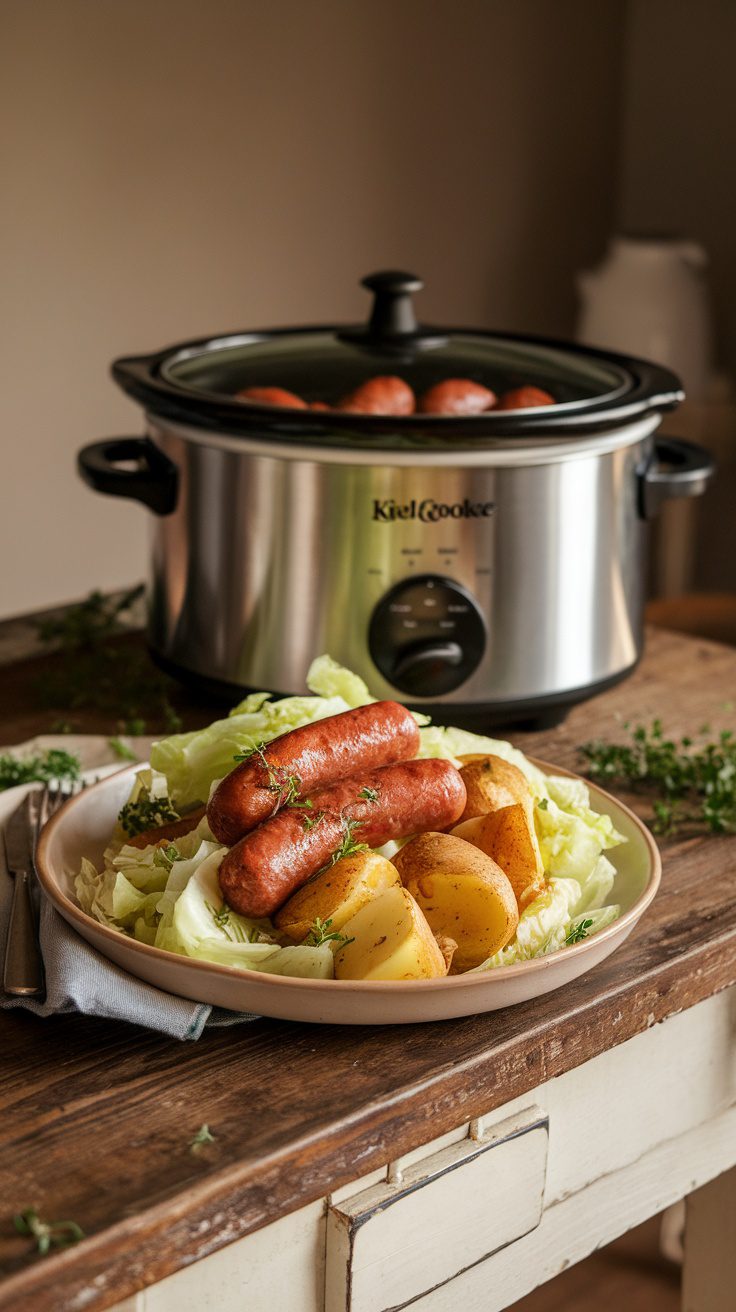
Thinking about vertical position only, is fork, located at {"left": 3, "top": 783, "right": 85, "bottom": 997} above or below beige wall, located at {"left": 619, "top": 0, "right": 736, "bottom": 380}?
below

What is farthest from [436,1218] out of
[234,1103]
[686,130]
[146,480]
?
[686,130]

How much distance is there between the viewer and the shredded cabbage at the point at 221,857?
0.88 metres

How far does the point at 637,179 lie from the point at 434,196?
2.49 feet

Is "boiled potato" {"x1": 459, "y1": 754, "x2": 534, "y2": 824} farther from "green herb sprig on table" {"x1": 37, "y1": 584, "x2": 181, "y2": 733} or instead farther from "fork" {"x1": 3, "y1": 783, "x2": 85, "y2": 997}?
"green herb sprig on table" {"x1": 37, "y1": 584, "x2": 181, "y2": 733}

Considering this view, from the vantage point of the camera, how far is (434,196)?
378 cm

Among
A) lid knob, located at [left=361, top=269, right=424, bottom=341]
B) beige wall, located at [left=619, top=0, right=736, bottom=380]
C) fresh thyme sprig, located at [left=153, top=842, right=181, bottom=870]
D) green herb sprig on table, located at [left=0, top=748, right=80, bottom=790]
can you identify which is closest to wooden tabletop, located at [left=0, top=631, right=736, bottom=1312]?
fresh thyme sprig, located at [left=153, top=842, right=181, bottom=870]

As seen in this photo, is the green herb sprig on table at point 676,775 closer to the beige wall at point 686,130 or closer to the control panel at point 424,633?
the control panel at point 424,633

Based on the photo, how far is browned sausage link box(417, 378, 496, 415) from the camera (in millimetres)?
1475

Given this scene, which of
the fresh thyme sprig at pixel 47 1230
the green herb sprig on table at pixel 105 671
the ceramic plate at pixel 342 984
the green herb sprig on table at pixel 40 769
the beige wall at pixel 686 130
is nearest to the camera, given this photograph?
the fresh thyme sprig at pixel 47 1230

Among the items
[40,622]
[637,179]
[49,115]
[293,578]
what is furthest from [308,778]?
[637,179]

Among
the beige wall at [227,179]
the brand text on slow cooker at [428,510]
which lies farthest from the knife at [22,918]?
the beige wall at [227,179]

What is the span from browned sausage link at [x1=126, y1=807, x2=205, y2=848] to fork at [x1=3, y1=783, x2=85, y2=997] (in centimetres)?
9

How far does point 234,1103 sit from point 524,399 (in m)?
0.85

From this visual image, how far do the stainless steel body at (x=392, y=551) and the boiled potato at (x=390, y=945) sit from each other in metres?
0.52
